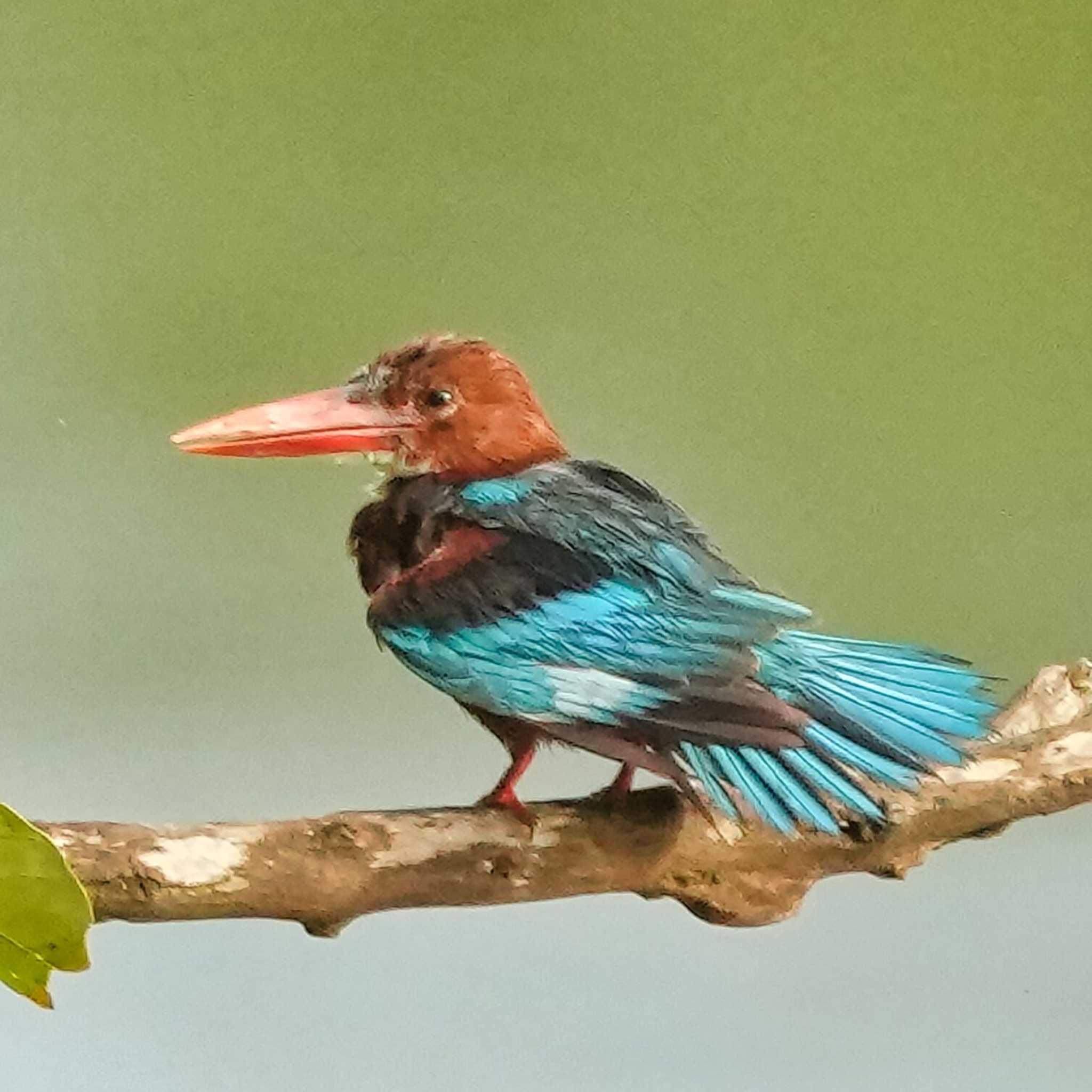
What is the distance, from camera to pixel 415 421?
73 cm

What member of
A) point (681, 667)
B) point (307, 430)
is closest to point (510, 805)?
point (681, 667)

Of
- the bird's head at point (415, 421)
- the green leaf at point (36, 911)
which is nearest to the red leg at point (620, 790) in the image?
the bird's head at point (415, 421)

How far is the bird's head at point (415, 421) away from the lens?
729 millimetres

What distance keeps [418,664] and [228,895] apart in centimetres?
15

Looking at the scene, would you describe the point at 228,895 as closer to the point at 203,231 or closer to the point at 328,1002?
the point at 328,1002

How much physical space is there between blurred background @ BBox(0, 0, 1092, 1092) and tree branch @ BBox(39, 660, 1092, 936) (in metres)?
0.19

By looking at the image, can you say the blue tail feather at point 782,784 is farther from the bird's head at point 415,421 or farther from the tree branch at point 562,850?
the bird's head at point 415,421

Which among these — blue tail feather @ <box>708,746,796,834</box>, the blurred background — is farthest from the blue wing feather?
the blurred background

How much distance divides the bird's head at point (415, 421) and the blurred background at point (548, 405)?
0.14 metres

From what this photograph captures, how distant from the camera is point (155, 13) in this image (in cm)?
88

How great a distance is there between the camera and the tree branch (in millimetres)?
624

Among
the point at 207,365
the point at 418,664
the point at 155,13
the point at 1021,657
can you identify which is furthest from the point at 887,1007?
the point at 155,13

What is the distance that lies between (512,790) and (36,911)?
11.8 inches

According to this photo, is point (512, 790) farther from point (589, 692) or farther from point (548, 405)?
point (548, 405)
